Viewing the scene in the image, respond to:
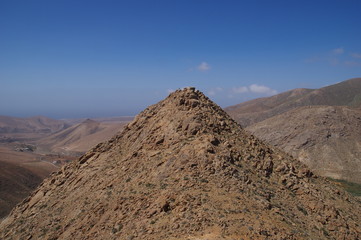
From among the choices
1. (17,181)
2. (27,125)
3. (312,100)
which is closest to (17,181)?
(17,181)

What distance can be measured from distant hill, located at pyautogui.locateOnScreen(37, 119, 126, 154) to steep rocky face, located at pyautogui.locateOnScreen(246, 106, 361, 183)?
60940mm

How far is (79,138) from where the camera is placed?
116062mm

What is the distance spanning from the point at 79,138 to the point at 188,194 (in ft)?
374

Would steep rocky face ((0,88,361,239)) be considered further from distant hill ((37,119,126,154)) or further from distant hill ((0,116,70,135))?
distant hill ((0,116,70,135))

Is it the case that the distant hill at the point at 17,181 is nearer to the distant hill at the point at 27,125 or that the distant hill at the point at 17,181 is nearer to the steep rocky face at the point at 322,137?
the steep rocky face at the point at 322,137

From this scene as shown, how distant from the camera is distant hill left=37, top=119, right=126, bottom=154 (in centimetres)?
9862

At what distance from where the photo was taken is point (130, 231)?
9.11 m

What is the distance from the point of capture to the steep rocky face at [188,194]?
8.81 meters

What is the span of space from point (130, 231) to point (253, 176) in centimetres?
506

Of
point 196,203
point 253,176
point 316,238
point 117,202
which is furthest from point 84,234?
point 316,238

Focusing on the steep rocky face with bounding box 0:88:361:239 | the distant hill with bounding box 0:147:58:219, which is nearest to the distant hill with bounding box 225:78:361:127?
the distant hill with bounding box 0:147:58:219

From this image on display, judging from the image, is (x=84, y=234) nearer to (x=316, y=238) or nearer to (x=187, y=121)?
(x=187, y=121)

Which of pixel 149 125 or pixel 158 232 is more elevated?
pixel 149 125

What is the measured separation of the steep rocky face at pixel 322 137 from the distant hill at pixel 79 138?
2399 inches
